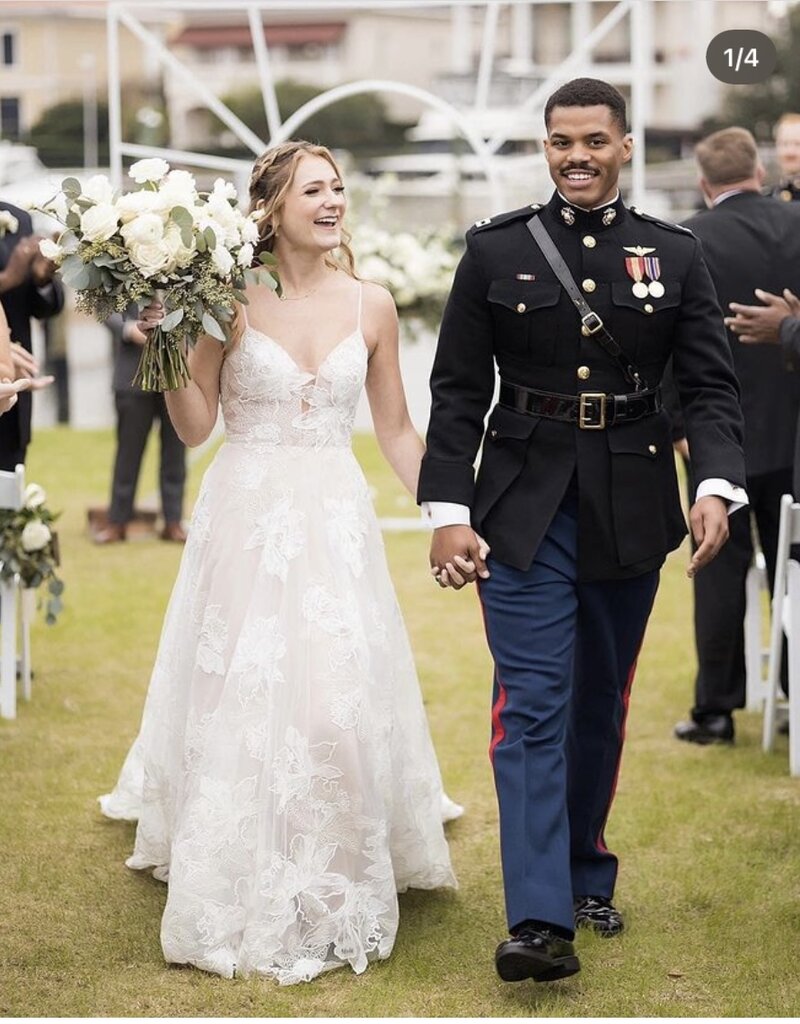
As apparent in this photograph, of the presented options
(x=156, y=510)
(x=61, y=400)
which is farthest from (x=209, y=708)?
(x=61, y=400)

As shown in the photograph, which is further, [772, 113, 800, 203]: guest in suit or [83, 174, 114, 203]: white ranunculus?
[772, 113, 800, 203]: guest in suit

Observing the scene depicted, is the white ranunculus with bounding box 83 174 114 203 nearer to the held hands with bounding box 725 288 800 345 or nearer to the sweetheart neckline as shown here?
the sweetheart neckline

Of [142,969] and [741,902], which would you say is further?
[741,902]

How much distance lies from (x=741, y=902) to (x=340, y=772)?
1.32 meters

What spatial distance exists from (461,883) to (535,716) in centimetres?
114

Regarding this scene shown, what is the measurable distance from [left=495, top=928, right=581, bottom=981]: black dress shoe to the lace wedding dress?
504 mm

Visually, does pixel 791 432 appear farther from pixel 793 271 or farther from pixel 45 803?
pixel 45 803

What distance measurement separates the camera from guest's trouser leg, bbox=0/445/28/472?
22.4 ft

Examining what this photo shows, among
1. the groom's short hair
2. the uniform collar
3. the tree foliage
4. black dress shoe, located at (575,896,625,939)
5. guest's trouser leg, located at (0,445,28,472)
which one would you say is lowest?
black dress shoe, located at (575,896,625,939)

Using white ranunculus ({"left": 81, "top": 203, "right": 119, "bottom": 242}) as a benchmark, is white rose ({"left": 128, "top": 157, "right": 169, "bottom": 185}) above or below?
above

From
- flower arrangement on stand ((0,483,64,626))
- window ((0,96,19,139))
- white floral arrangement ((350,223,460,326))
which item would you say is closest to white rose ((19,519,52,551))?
flower arrangement on stand ((0,483,64,626))

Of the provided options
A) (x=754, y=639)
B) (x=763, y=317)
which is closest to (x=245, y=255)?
(x=763, y=317)

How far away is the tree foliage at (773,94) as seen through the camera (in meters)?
29.2

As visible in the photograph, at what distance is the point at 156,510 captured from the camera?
12609mm
